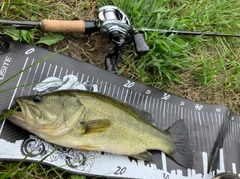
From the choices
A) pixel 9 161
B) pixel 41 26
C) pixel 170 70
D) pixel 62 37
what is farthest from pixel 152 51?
pixel 9 161

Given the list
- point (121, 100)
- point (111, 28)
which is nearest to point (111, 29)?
point (111, 28)

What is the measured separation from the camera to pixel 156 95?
3.59 m

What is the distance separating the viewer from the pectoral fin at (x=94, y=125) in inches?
115

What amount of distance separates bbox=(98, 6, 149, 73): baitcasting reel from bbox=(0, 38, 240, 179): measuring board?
248 mm

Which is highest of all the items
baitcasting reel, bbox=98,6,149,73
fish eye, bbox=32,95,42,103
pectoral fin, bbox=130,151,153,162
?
baitcasting reel, bbox=98,6,149,73

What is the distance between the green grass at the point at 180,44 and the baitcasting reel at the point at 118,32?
29cm

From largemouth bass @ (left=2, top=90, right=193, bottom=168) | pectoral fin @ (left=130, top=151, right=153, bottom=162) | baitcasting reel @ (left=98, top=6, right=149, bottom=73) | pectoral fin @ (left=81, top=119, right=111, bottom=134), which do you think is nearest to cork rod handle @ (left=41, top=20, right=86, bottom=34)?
baitcasting reel @ (left=98, top=6, right=149, bottom=73)

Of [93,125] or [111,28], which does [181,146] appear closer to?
[93,125]

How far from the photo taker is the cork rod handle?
3.23 metres

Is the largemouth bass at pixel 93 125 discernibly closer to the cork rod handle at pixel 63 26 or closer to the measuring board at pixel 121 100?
the measuring board at pixel 121 100

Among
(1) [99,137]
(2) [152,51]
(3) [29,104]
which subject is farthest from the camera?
(2) [152,51]

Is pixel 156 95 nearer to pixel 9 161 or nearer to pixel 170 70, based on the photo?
pixel 170 70

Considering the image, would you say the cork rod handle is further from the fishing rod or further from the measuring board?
the measuring board

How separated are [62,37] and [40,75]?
1.57ft
